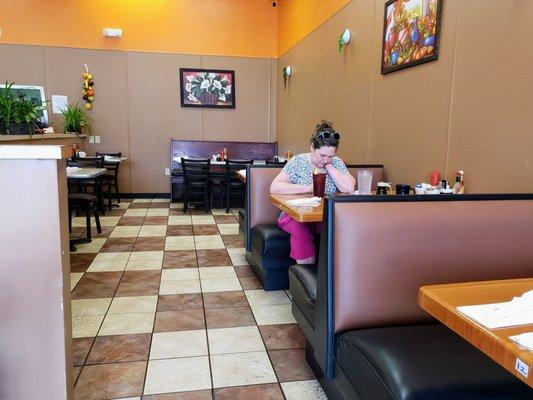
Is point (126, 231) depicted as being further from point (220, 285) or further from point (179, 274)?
point (220, 285)

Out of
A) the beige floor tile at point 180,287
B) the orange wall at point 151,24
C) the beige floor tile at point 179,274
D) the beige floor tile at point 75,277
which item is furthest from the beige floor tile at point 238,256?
the orange wall at point 151,24

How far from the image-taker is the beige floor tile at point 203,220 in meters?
5.60

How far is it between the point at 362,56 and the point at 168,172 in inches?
183

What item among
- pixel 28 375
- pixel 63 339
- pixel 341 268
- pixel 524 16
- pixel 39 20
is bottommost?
pixel 28 375

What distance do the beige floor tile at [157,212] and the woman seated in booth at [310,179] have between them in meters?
3.68

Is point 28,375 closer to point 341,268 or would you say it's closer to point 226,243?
point 341,268

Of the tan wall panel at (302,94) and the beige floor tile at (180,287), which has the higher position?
the tan wall panel at (302,94)

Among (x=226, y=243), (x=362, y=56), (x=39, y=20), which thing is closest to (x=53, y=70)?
(x=39, y=20)

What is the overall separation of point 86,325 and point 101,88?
223 inches

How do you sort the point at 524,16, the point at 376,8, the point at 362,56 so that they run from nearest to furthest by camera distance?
1. the point at 524,16
2. the point at 376,8
3. the point at 362,56

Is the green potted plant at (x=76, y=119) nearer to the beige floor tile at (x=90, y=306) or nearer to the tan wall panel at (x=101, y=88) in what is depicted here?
the tan wall panel at (x=101, y=88)

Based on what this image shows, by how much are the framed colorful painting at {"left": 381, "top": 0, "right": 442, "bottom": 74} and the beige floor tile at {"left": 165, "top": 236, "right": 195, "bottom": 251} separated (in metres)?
2.71

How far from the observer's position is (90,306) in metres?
2.84

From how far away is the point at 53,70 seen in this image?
6871 millimetres
